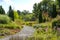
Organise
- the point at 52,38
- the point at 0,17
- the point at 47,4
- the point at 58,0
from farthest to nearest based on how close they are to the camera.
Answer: the point at 47,4, the point at 58,0, the point at 0,17, the point at 52,38

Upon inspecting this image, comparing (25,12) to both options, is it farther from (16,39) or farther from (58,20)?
(16,39)

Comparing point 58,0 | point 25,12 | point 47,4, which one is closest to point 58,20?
point 58,0

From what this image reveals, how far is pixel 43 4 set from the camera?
62375 mm

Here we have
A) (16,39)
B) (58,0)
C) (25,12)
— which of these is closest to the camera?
(16,39)

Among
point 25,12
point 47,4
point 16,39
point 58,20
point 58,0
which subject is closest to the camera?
point 16,39

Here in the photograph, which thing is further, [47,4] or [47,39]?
[47,4]

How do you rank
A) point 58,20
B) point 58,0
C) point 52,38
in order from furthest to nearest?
1. point 58,0
2. point 58,20
3. point 52,38

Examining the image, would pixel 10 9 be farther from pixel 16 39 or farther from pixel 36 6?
pixel 16 39

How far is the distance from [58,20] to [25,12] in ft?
230

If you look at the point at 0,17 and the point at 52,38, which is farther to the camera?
the point at 0,17

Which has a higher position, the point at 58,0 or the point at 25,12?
the point at 58,0

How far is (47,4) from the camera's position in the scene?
61.9 meters

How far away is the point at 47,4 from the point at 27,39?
5214cm

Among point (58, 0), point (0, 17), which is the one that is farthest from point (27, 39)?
point (58, 0)
